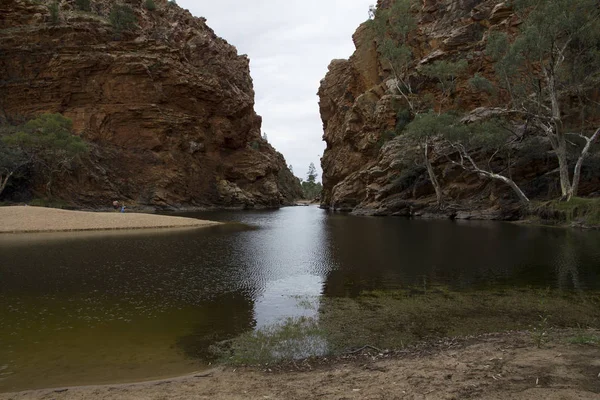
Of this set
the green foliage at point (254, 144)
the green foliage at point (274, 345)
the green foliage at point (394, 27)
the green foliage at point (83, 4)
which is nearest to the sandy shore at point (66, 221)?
the green foliage at point (274, 345)

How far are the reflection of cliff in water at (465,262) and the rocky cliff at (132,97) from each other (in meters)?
54.1

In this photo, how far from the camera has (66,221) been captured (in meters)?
33.3

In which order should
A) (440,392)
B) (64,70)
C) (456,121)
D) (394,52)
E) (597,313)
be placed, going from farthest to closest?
(64,70) → (394,52) → (456,121) → (597,313) → (440,392)

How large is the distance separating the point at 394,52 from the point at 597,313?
55.2m

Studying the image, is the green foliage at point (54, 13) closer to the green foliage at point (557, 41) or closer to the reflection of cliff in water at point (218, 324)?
the green foliage at point (557, 41)

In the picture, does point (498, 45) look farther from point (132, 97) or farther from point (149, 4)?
point (149, 4)

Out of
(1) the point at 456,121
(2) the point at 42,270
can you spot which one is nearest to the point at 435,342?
(2) the point at 42,270

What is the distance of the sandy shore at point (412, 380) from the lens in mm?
5152

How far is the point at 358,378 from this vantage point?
5.98 m

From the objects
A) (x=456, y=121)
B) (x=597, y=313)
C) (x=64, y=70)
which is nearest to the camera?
(x=597, y=313)

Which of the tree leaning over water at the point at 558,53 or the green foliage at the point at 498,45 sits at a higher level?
the green foliage at the point at 498,45

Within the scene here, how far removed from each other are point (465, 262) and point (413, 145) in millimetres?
42287

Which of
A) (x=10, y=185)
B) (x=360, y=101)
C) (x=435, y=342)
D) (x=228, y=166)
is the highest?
(x=360, y=101)

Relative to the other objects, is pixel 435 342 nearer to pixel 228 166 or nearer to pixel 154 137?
pixel 154 137
